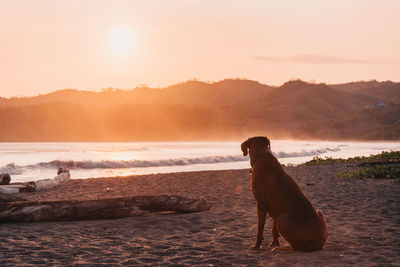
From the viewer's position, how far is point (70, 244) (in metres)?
7.18

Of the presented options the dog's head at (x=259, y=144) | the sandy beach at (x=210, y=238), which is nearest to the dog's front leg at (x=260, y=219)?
the sandy beach at (x=210, y=238)

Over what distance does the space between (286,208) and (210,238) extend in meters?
1.89

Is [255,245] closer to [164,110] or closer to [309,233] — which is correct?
[309,233]

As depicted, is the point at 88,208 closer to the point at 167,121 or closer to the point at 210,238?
the point at 210,238

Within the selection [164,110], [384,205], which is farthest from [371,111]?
[384,205]

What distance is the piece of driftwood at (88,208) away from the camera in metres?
8.91

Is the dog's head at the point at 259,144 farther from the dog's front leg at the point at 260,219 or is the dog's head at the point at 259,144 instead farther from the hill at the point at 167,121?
the hill at the point at 167,121

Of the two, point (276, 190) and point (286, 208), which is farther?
point (276, 190)

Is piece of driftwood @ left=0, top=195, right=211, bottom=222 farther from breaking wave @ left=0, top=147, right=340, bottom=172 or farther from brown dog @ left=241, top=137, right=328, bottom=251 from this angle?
breaking wave @ left=0, top=147, right=340, bottom=172

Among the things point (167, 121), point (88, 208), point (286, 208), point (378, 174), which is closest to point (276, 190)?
point (286, 208)

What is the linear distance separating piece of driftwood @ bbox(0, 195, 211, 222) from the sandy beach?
15 centimetres

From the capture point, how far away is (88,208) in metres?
9.15

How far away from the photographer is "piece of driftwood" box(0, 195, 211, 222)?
8906 millimetres

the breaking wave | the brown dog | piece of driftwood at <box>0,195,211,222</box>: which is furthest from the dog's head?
the breaking wave
